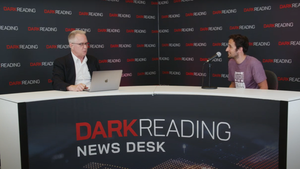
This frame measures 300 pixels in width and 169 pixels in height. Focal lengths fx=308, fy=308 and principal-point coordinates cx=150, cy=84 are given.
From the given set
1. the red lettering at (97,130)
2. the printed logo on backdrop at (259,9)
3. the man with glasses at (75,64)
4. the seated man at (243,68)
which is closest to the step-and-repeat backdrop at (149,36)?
the printed logo on backdrop at (259,9)

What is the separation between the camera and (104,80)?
269 cm

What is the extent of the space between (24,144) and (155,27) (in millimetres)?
4230

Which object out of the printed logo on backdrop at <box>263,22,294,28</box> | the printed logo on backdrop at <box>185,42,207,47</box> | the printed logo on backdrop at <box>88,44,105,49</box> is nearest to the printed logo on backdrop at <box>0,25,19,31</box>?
the printed logo on backdrop at <box>88,44,105,49</box>

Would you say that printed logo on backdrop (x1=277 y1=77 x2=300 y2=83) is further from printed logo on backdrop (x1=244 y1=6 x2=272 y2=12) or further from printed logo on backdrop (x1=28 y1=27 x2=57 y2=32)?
printed logo on backdrop (x1=28 y1=27 x2=57 y2=32)

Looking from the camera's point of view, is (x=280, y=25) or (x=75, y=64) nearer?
(x=75, y=64)

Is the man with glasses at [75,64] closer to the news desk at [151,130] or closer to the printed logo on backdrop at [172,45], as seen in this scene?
the news desk at [151,130]

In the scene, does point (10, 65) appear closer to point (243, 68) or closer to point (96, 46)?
point (96, 46)

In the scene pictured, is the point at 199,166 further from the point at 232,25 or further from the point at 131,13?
the point at 131,13

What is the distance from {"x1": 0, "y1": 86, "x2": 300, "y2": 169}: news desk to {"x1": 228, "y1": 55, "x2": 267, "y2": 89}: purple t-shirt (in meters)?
0.88

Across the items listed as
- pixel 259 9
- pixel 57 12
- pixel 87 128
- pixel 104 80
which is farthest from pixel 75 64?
pixel 259 9

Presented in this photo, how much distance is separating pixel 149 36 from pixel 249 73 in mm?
2948

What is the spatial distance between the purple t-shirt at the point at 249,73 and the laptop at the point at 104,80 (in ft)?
4.93

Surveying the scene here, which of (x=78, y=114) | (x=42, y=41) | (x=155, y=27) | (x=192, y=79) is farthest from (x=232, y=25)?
(x=78, y=114)

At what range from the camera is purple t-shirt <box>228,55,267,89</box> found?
133 inches
